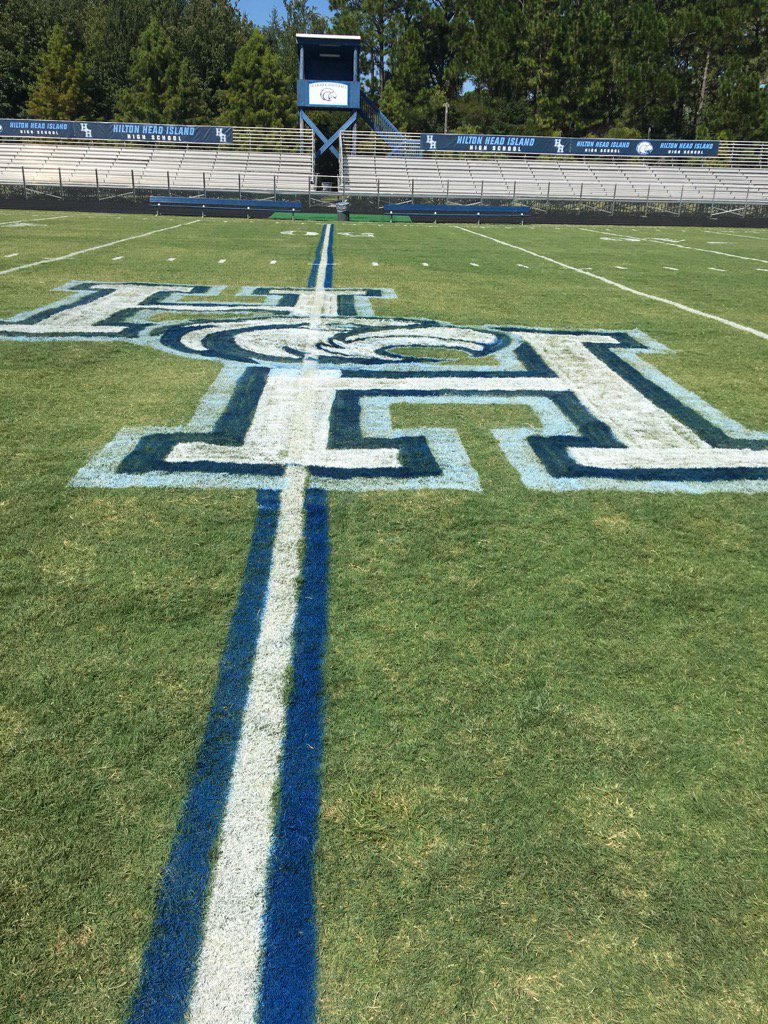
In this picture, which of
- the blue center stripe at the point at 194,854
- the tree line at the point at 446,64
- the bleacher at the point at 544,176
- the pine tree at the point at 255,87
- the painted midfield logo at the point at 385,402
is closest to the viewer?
the blue center stripe at the point at 194,854

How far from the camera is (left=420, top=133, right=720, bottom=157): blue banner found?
3659 cm

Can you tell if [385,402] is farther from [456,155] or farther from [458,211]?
[456,155]

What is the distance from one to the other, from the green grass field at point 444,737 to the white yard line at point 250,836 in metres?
0.13

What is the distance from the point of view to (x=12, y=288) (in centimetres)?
873

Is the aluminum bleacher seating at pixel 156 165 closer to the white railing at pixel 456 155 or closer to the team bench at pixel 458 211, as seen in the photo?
the white railing at pixel 456 155

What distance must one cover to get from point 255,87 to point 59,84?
14.2 m

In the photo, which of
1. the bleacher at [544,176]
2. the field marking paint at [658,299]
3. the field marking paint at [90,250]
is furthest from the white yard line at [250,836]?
the bleacher at [544,176]

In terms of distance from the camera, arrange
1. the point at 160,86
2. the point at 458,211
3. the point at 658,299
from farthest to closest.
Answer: the point at 160,86
the point at 458,211
the point at 658,299

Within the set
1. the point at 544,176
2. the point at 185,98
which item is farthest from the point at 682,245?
the point at 185,98

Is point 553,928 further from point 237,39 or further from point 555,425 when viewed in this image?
point 237,39

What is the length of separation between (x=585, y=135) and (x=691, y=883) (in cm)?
5839

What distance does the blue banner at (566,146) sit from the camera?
120ft

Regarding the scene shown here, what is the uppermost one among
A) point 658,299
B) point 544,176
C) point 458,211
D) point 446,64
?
point 446,64

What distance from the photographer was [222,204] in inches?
1088
